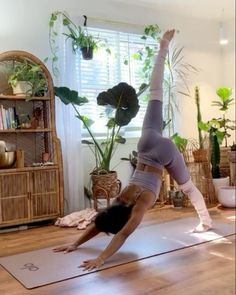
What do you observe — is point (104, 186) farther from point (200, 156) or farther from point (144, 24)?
point (144, 24)

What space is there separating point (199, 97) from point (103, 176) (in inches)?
81.8

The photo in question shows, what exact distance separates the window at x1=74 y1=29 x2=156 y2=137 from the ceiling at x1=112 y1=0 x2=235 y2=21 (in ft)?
1.39

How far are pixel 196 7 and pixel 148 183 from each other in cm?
300

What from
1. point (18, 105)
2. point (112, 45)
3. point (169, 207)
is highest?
point (112, 45)

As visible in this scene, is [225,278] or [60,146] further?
[60,146]

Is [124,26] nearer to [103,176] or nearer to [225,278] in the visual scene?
[103,176]

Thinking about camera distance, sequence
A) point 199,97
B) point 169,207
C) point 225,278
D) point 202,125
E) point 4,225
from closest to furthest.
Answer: point 225,278, point 4,225, point 169,207, point 202,125, point 199,97

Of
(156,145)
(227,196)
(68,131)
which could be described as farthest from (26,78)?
(227,196)

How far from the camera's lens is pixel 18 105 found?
3.69m

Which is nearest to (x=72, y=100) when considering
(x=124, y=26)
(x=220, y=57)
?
(x=124, y=26)

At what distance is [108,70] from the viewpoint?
4320mm

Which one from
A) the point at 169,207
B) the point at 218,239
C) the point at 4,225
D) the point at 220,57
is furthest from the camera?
the point at 220,57

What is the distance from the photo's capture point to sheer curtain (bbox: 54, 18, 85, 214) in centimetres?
388

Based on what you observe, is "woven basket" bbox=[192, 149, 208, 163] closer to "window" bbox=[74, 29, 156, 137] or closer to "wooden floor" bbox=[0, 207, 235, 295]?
"window" bbox=[74, 29, 156, 137]
